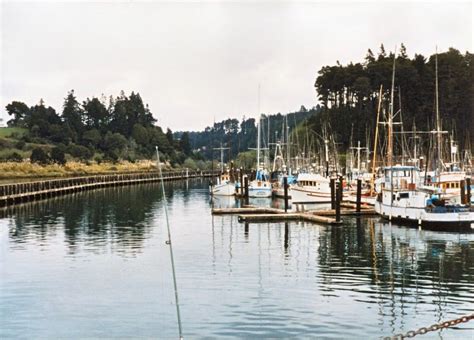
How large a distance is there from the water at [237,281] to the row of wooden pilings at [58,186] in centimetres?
2395

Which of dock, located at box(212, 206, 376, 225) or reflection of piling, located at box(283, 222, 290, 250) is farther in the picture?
dock, located at box(212, 206, 376, 225)

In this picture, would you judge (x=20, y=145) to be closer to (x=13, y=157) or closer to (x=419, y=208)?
(x=13, y=157)

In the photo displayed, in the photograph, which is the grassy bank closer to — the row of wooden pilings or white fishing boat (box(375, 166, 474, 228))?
the row of wooden pilings

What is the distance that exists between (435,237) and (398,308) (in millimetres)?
21413

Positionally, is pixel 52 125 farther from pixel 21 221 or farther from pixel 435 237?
pixel 435 237

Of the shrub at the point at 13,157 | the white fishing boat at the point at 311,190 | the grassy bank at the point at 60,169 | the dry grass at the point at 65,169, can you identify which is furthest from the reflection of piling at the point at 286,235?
the shrub at the point at 13,157

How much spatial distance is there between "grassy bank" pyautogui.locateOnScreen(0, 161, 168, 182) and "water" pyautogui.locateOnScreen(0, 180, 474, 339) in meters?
75.5

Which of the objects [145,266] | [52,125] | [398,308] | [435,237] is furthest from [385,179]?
[52,125]

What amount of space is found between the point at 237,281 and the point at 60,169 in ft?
399

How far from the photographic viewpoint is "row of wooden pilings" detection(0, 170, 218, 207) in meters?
79.9

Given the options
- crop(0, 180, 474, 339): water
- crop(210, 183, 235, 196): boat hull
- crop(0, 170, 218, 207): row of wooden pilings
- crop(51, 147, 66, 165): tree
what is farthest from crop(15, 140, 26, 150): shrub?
crop(0, 180, 474, 339): water

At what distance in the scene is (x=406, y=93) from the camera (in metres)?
129

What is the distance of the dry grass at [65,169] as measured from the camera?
130025 millimetres

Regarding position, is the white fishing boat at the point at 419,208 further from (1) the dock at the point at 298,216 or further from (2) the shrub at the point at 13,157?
(2) the shrub at the point at 13,157
